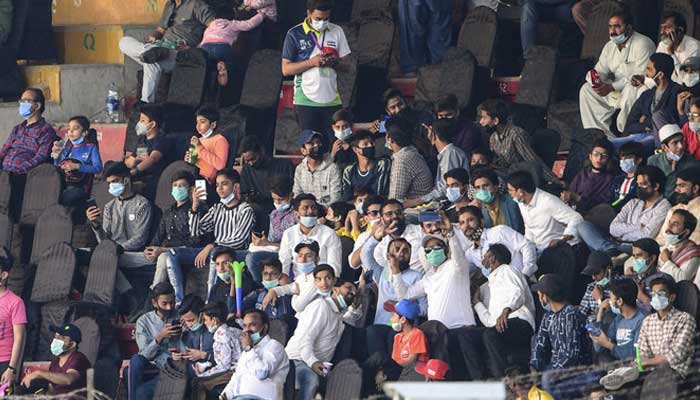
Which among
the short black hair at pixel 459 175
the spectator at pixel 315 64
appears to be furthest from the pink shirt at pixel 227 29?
the short black hair at pixel 459 175

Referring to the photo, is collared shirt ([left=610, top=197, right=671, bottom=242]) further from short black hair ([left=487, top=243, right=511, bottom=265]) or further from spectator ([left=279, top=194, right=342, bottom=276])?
spectator ([left=279, top=194, right=342, bottom=276])

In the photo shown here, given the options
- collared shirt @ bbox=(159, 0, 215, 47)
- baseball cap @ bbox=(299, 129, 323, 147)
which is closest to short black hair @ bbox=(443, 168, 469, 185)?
baseball cap @ bbox=(299, 129, 323, 147)

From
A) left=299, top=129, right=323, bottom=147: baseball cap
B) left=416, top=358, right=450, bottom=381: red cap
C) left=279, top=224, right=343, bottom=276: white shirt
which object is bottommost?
left=416, top=358, right=450, bottom=381: red cap

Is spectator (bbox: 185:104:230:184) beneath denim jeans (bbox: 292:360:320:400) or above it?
above

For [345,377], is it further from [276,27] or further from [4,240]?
[276,27]

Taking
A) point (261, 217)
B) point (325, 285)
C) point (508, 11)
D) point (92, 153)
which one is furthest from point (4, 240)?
point (508, 11)

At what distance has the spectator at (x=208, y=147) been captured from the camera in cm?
1922

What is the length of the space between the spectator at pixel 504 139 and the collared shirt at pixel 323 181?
1355 mm

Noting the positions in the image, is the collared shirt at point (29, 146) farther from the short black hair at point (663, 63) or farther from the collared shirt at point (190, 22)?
the short black hair at point (663, 63)

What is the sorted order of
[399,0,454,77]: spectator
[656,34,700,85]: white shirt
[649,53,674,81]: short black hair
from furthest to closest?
[399,0,454,77]: spectator → [656,34,700,85]: white shirt → [649,53,674,81]: short black hair

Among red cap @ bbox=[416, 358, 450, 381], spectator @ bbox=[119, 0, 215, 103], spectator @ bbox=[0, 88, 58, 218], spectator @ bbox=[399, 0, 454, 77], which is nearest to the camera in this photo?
red cap @ bbox=[416, 358, 450, 381]

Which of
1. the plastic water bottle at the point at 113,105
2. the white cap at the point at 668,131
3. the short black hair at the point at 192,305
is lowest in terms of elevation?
the short black hair at the point at 192,305

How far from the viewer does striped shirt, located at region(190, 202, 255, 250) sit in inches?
715

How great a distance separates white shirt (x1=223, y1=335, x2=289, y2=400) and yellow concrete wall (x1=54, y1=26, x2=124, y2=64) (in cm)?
746
